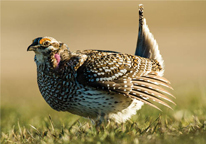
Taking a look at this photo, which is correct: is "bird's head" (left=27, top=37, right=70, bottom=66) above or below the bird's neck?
above

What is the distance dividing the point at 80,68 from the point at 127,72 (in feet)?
2.23

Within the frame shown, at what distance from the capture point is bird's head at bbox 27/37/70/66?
5.62 metres

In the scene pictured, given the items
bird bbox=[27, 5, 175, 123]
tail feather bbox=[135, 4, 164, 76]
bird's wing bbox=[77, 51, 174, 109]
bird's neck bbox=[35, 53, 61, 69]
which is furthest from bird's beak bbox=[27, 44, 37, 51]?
tail feather bbox=[135, 4, 164, 76]

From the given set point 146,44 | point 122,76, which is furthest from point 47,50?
point 146,44

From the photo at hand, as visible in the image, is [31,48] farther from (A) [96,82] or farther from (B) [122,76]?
(B) [122,76]

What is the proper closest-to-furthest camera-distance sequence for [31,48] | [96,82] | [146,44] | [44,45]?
[96,82] < [31,48] < [44,45] < [146,44]

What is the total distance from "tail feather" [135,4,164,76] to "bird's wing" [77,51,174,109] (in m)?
0.86

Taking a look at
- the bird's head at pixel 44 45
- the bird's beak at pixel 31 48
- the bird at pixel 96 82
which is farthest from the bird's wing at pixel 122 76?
the bird's beak at pixel 31 48

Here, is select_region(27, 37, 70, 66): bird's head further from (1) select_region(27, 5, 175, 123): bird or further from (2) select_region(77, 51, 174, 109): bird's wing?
(2) select_region(77, 51, 174, 109): bird's wing

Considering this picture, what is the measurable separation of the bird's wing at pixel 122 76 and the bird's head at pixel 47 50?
0.43 meters

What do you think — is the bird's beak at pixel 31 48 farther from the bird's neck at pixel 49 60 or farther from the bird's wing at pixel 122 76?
the bird's wing at pixel 122 76

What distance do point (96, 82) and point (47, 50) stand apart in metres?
0.97

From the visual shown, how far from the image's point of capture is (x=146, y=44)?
6.72m

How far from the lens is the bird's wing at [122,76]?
17.3 ft
